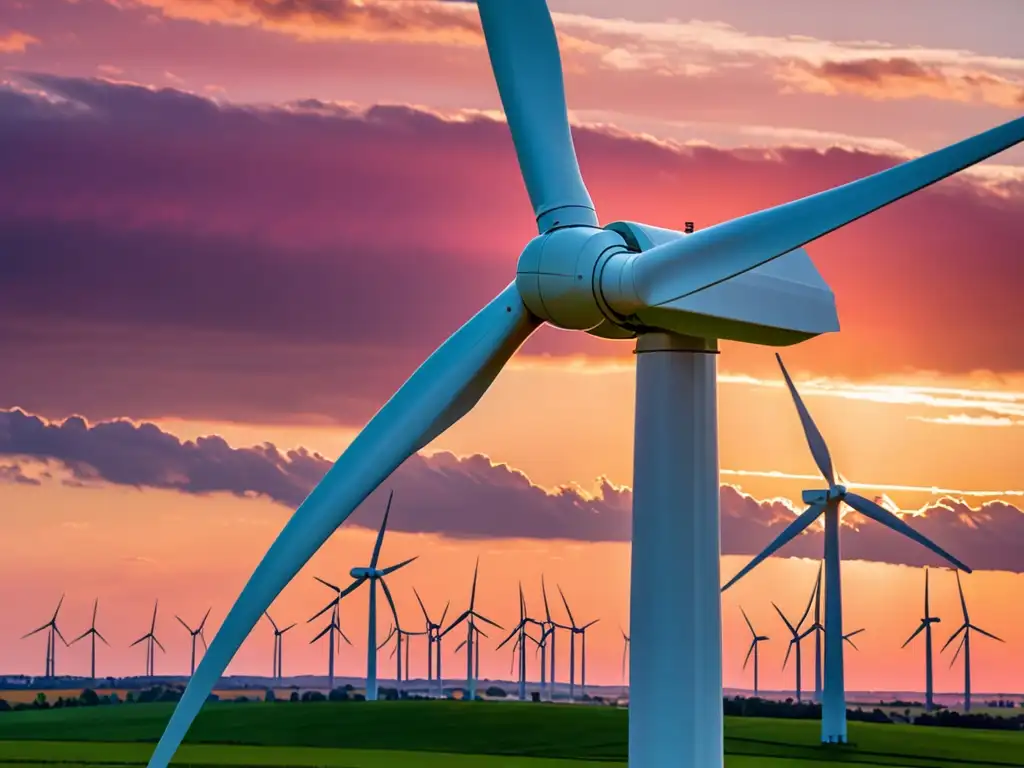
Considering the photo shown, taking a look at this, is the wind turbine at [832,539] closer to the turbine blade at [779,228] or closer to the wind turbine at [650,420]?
the wind turbine at [650,420]

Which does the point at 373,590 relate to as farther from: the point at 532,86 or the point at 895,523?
the point at 532,86

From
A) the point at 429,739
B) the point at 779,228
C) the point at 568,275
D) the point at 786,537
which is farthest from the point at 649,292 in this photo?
the point at 429,739

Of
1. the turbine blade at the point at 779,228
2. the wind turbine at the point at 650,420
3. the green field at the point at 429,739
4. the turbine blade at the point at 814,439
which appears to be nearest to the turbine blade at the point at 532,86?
the wind turbine at the point at 650,420

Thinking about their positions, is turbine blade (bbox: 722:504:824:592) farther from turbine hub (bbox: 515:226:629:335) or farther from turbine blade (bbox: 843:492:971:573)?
turbine hub (bbox: 515:226:629:335)

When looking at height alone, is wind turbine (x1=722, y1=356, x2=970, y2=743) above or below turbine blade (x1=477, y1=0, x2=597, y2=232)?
below

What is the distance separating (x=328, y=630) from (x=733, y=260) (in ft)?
328

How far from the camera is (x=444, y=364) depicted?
104ft

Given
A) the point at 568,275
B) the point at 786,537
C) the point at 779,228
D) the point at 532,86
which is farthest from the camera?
the point at 786,537

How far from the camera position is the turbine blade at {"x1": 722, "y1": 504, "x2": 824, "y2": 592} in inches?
2544

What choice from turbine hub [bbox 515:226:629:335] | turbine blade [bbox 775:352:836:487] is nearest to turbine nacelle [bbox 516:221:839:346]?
turbine hub [bbox 515:226:629:335]

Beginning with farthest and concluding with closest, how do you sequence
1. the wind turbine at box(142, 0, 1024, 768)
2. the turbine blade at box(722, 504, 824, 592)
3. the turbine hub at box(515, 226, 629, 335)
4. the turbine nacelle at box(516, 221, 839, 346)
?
the turbine blade at box(722, 504, 824, 592)
the turbine hub at box(515, 226, 629, 335)
the wind turbine at box(142, 0, 1024, 768)
the turbine nacelle at box(516, 221, 839, 346)

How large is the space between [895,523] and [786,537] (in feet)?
14.2

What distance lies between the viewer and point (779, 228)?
86.6 ft

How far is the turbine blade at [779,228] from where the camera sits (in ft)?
79.8
